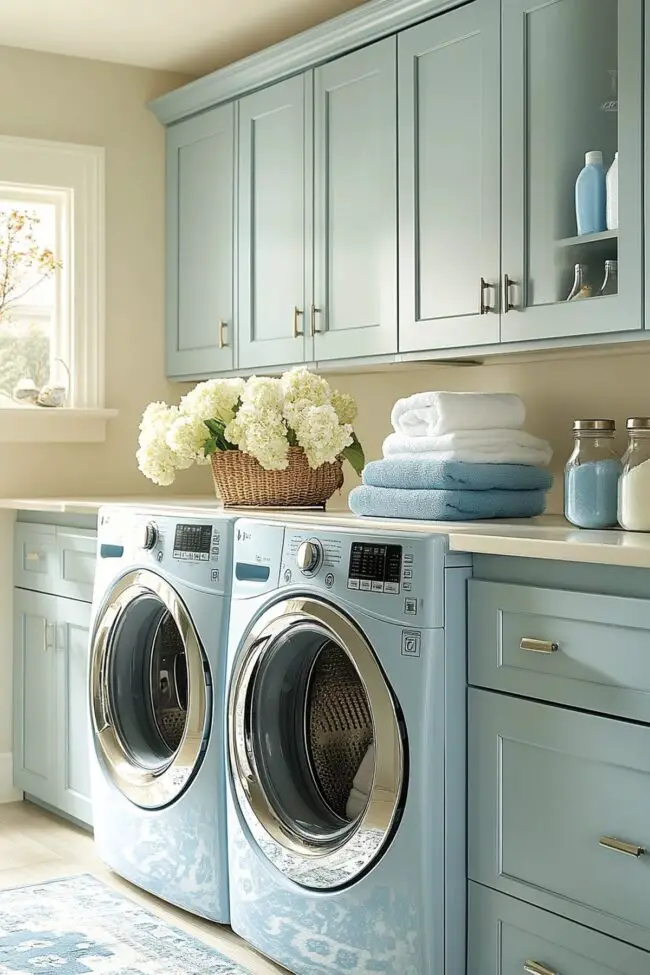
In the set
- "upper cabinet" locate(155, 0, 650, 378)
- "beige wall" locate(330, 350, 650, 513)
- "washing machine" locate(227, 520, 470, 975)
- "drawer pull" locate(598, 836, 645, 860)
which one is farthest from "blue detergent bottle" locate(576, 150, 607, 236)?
"drawer pull" locate(598, 836, 645, 860)

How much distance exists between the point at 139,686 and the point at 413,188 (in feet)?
4.71

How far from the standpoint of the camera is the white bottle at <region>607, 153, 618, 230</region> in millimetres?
2527

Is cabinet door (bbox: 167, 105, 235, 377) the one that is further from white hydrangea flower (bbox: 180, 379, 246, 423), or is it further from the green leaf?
the green leaf

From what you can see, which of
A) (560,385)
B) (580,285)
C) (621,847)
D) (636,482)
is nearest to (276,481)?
(560,385)

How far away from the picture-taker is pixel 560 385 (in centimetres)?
309

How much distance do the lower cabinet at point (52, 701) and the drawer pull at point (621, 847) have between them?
6.06 feet

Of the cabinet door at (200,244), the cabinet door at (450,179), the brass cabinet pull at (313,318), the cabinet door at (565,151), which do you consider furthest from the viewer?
the cabinet door at (200,244)

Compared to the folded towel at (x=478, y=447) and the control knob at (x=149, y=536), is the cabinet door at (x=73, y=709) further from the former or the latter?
the folded towel at (x=478, y=447)

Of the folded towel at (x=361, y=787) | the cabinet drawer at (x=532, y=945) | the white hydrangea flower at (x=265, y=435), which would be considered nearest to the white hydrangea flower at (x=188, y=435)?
the white hydrangea flower at (x=265, y=435)

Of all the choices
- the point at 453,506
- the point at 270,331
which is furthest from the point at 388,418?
the point at 453,506

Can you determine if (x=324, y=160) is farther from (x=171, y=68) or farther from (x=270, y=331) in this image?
(x=171, y=68)

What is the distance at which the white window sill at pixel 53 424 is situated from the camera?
156 inches

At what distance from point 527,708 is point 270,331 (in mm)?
1769

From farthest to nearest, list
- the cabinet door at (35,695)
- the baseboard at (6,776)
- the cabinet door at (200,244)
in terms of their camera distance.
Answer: the baseboard at (6,776) < the cabinet door at (200,244) < the cabinet door at (35,695)
